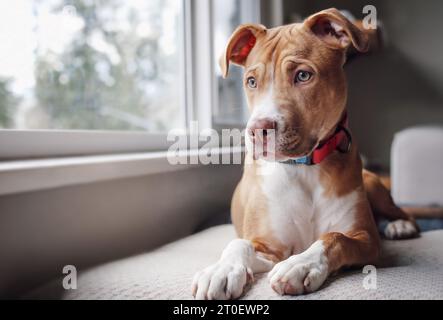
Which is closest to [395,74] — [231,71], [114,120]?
[231,71]

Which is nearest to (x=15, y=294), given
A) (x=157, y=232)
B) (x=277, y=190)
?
(x=157, y=232)

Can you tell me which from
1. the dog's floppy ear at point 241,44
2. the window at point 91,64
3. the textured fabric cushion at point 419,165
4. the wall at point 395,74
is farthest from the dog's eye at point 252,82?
the textured fabric cushion at point 419,165

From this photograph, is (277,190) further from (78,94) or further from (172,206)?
(78,94)

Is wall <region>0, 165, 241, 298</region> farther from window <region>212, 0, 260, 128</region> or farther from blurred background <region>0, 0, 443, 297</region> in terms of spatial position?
window <region>212, 0, 260, 128</region>

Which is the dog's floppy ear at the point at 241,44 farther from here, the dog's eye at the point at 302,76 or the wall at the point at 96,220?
the wall at the point at 96,220

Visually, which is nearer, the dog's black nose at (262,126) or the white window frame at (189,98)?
the dog's black nose at (262,126)

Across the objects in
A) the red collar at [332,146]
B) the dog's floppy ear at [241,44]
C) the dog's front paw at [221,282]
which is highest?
the dog's floppy ear at [241,44]

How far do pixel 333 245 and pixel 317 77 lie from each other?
0.35 m

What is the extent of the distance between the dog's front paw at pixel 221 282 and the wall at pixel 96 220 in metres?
0.41

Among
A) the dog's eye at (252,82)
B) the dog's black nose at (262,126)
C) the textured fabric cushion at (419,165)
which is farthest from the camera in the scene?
the textured fabric cushion at (419,165)

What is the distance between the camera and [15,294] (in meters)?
0.98

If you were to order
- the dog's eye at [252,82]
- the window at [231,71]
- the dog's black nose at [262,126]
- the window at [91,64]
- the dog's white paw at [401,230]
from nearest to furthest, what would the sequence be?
the dog's black nose at [262,126] → the dog's eye at [252,82] → the window at [91,64] → the dog's white paw at [401,230] → the window at [231,71]

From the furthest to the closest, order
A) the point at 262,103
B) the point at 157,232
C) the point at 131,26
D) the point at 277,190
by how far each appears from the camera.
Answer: the point at 131,26
the point at 157,232
the point at 277,190
the point at 262,103

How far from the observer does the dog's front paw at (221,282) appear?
0.79 m
